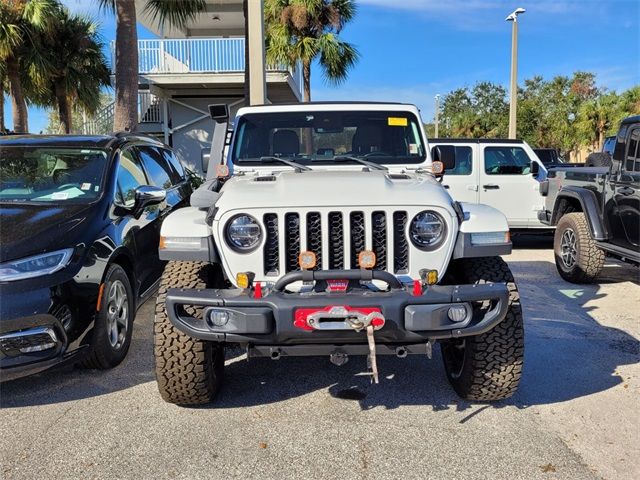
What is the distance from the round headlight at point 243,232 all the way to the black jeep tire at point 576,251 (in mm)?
4942

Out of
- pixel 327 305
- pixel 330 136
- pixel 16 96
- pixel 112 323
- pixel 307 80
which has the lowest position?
pixel 112 323

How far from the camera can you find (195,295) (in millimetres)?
2920

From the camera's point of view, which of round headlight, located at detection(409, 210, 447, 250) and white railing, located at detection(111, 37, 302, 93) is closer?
round headlight, located at detection(409, 210, 447, 250)

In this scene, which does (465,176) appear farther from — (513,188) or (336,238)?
(336,238)

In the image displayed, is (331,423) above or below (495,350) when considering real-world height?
below

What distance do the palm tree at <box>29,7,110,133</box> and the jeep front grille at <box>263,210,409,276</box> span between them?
1559 cm

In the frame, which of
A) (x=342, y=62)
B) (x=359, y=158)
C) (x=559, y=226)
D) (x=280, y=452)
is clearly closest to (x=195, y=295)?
(x=280, y=452)

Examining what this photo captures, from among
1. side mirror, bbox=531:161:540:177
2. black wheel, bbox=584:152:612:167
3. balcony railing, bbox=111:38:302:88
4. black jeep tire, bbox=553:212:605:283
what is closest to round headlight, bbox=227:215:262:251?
black wheel, bbox=584:152:612:167

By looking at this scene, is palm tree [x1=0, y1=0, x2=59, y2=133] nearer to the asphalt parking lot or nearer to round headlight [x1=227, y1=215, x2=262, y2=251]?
the asphalt parking lot

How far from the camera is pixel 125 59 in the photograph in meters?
10.2

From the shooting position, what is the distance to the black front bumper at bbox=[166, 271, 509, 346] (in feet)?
9.25

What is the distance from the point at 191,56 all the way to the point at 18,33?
4.91 meters

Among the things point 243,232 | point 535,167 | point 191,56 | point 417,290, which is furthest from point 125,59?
point 417,290

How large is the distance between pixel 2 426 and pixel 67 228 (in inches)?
49.8
